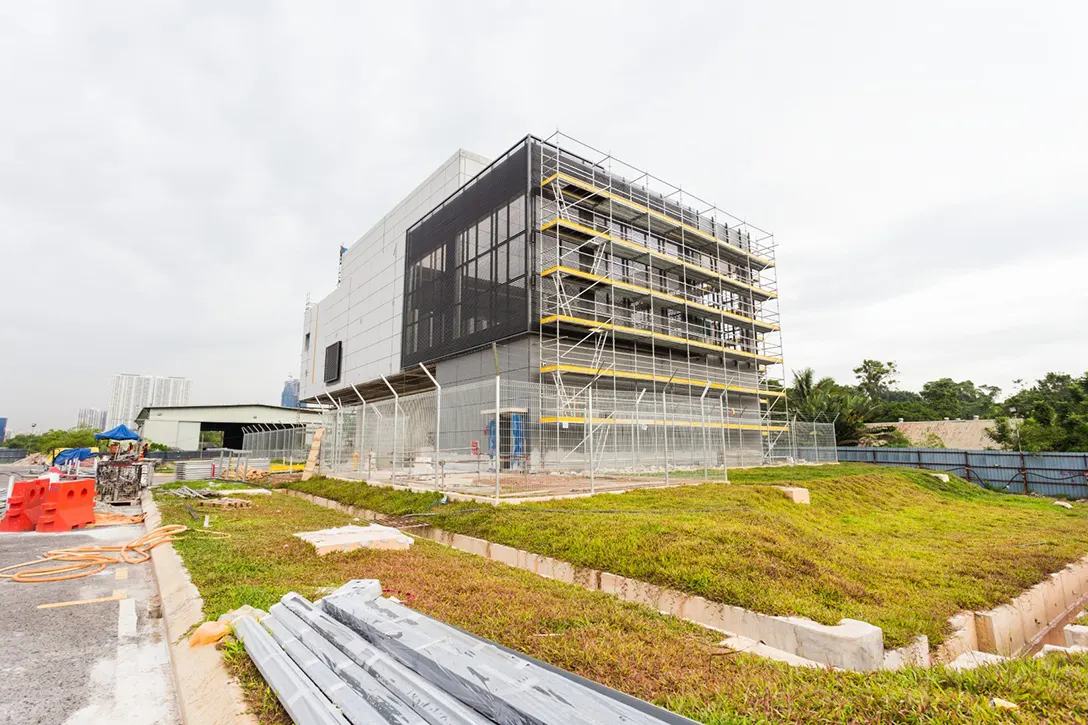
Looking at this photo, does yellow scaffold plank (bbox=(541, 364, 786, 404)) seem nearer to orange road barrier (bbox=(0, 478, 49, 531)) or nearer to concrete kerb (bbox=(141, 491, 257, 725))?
orange road barrier (bbox=(0, 478, 49, 531))

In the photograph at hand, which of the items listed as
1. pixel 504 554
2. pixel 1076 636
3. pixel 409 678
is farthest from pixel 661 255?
pixel 409 678

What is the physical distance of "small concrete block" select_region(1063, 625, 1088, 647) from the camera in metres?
A: 3.57

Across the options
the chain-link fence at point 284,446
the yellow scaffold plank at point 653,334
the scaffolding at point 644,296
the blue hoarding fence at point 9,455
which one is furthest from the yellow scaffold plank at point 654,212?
the blue hoarding fence at point 9,455

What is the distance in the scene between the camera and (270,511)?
10.4m

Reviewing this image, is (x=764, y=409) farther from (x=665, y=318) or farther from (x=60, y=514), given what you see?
(x=60, y=514)

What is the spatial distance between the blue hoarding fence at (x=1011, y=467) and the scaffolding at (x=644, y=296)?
18.8 feet

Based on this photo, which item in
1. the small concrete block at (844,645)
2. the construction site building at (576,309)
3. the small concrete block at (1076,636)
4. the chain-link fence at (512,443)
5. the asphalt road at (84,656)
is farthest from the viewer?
the construction site building at (576,309)

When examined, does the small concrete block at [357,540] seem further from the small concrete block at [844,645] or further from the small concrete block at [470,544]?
the small concrete block at [844,645]

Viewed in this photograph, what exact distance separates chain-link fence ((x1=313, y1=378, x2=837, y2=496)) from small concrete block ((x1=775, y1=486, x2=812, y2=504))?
7.51 ft

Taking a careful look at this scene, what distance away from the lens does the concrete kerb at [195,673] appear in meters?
2.41

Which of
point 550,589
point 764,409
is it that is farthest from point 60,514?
point 764,409

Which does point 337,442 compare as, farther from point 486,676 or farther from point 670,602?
point 486,676

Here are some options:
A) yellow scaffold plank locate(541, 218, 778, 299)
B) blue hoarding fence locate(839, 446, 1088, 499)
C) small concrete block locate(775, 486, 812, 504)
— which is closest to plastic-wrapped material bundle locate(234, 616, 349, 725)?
small concrete block locate(775, 486, 812, 504)

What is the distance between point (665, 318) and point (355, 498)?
15.8m
